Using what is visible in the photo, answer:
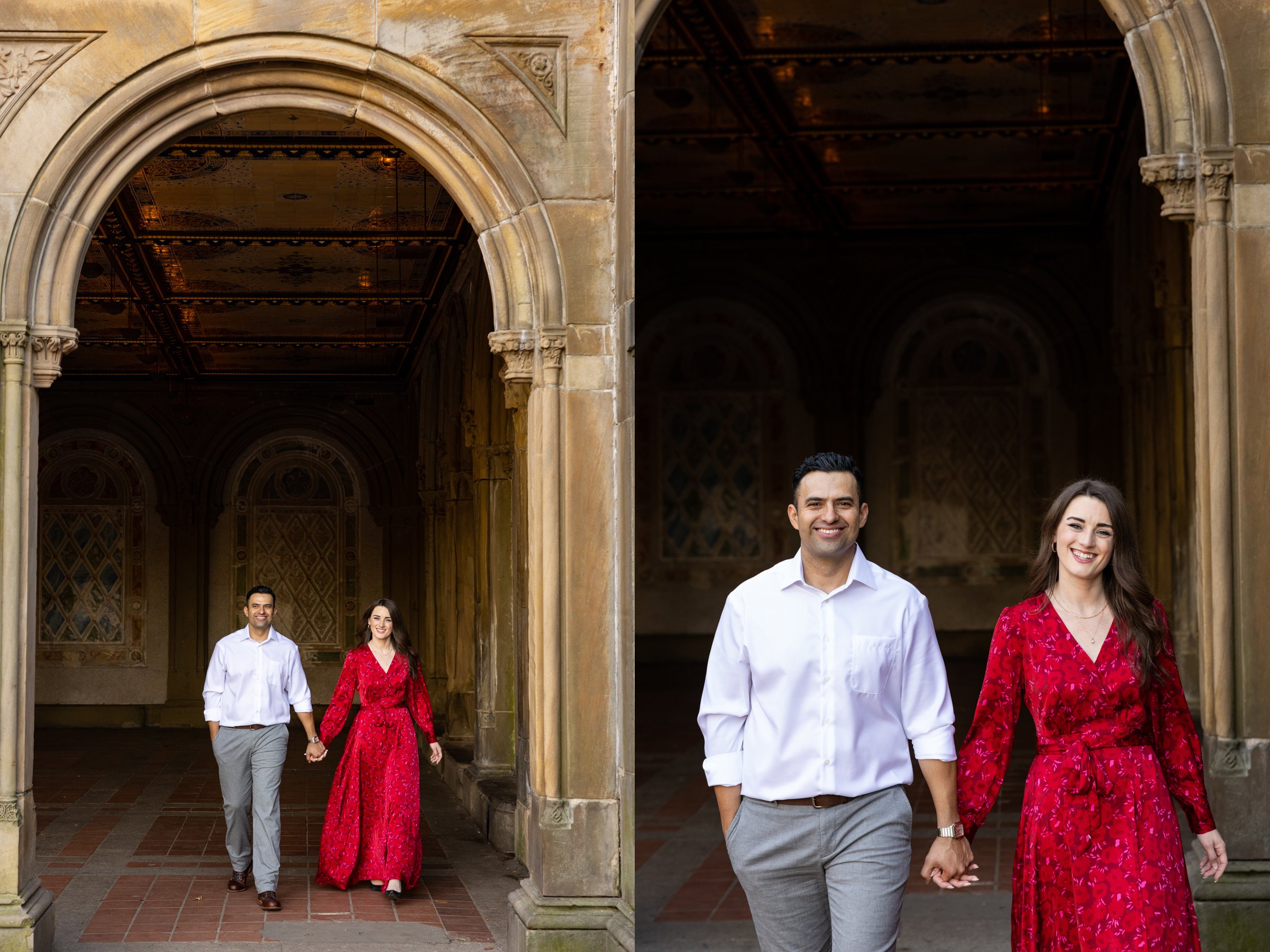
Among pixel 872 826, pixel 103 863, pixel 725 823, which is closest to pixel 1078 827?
pixel 872 826

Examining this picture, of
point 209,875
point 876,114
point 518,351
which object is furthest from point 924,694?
point 876,114

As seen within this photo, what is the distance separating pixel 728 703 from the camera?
4176 millimetres

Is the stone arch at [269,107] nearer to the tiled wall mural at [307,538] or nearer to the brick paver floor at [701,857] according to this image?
the brick paver floor at [701,857]

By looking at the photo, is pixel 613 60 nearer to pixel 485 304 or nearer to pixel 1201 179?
pixel 1201 179

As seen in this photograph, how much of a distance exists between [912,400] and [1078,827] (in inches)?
555

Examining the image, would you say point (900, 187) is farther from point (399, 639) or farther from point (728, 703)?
point (728, 703)

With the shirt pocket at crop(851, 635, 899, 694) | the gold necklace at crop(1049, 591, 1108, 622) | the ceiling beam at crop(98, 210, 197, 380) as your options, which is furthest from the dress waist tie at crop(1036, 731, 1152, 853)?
the ceiling beam at crop(98, 210, 197, 380)

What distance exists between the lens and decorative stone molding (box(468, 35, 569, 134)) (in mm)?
6895

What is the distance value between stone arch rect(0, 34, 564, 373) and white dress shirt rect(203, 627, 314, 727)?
7.19 feet

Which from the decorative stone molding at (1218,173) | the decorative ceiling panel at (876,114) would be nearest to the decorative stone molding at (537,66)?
the decorative stone molding at (1218,173)

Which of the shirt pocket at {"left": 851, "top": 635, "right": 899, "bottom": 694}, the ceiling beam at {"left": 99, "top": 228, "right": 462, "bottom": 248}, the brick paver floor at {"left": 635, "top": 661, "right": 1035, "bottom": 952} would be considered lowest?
the brick paver floor at {"left": 635, "top": 661, "right": 1035, "bottom": 952}

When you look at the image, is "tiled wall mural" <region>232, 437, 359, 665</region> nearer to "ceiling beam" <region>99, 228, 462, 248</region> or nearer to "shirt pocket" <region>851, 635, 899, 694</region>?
"ceiling beam" <region>99, 228, 462, 248</region>

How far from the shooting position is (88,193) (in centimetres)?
694

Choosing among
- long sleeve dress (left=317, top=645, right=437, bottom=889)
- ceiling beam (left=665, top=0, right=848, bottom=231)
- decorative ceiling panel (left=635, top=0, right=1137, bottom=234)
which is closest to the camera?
long sleeve dress (left=317, top=645, right=437, bottom=889)
